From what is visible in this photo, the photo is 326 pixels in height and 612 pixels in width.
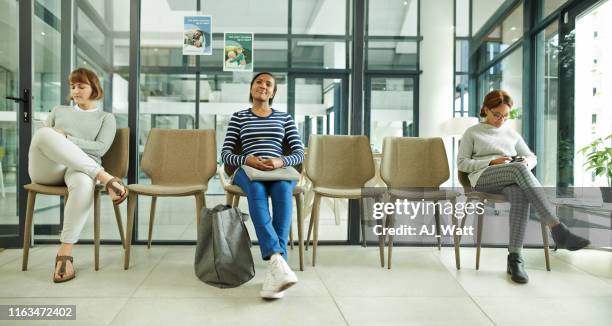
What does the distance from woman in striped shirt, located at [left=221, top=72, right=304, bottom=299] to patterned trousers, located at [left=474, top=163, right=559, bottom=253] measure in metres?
1.18

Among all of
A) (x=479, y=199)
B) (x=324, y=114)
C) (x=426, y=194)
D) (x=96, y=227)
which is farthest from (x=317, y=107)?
(x=96, y=227)

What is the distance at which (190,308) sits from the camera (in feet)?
5.85

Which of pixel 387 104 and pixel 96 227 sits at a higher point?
pixel 387 104

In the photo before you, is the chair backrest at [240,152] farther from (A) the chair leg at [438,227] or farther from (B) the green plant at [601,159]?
(B) the green plant at [601,159]

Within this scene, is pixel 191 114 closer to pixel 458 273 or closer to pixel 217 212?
pixel 217 212

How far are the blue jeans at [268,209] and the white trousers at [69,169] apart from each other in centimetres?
82

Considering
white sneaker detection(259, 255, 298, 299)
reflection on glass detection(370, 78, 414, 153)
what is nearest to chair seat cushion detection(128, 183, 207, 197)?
white sneaker detection(259, 255, 298, 299)

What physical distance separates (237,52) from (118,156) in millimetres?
1126

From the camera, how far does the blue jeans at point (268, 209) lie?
211 centimetres

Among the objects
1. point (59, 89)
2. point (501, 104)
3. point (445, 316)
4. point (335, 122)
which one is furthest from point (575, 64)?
point (59, 89)

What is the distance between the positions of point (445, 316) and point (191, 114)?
A: 2.18 metres

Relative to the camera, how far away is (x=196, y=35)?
3090 mm

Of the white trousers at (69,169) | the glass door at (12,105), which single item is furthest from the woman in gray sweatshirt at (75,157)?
the glass door at (12,105)

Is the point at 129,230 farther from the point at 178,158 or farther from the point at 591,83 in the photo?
the point at 591,83
